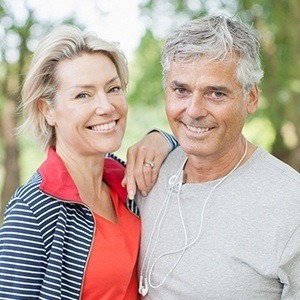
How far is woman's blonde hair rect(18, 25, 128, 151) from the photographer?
2.60 m

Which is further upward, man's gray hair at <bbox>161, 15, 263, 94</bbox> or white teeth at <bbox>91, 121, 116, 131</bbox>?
man's gray hair at <bbox>161, 15, 263, 94</bbox>

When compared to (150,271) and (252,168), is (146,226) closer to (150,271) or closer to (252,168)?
(150,271)

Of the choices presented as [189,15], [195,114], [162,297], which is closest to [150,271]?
[162,297]

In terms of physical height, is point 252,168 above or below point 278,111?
above

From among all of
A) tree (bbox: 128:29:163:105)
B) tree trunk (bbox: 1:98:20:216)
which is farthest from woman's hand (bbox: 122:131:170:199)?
tree trunk (bbox: 1:98:20:216)

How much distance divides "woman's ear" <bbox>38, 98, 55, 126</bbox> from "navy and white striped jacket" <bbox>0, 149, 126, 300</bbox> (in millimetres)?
318

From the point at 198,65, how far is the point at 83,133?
61 centimetres

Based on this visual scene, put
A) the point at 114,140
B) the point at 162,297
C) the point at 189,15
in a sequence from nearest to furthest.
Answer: the point at 162,297 → the point at 114,140 → the point at 189,15

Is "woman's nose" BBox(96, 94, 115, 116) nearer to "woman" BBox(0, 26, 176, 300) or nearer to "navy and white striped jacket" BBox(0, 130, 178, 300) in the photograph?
"woman" BBox(0, 26, 176, 300)

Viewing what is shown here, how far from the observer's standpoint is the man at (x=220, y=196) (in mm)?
2299

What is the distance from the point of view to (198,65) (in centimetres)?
238

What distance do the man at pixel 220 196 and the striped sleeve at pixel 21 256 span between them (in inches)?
21.2

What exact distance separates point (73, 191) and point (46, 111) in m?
0.46

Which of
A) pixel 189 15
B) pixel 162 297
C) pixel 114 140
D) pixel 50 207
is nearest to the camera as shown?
pixel 50 207
